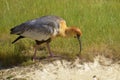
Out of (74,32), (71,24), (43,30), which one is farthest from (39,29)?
(71,24)

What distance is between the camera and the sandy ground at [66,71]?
7.38 metres

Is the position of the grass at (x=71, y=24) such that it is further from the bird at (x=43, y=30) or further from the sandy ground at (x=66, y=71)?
the bird at (x=43, y=30)

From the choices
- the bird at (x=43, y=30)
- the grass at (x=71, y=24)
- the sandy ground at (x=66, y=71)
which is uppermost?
the bird at (x=43, y=30)

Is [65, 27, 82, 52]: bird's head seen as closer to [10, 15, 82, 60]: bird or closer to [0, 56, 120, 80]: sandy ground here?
[10, 15, 82, 60]: bird

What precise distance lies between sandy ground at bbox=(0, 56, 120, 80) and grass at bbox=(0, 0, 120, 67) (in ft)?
0.79

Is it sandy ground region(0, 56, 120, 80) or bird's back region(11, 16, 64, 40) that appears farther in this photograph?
bird's back region(11, 16, 64, 40)

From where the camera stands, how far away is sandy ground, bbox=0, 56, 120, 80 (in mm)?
7379

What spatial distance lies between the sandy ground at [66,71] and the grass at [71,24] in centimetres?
24

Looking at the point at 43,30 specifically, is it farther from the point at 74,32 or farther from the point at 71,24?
the point at 71,24

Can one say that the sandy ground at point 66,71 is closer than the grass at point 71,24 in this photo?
Yes

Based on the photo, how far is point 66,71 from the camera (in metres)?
7.57

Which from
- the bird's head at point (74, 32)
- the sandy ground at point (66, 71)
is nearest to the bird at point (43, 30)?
the bird's head at point (74, 32)

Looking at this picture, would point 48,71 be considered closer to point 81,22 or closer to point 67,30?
point 67,30

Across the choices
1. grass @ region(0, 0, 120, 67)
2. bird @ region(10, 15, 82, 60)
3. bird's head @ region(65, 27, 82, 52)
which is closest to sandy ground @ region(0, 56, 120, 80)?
grass @ region(0, 0, 120, 67)
